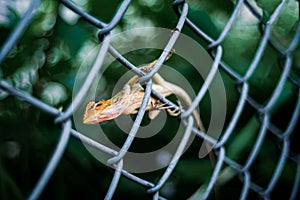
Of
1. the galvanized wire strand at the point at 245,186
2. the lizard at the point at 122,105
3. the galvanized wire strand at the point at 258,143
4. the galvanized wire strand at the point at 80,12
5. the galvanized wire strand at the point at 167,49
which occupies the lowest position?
the galvanized wire strand at the point at 245,186

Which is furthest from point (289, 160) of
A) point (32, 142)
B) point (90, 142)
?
point (90, 142)

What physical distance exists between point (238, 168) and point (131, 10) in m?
0.48

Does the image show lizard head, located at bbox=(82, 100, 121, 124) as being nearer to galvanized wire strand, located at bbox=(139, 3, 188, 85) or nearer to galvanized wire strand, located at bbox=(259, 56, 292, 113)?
galvanized wire strand, located at bbox=(139, 3, 188, 85)

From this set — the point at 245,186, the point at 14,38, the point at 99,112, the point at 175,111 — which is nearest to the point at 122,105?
the point at 99,112

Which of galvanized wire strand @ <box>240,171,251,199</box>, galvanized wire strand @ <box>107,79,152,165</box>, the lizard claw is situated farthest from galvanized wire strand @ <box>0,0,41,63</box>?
galvanized wire strand @ <box>240,171,251,199</box>

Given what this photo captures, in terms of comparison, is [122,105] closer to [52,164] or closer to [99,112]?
[99,112]

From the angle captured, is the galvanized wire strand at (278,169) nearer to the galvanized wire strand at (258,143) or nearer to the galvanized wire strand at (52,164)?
the galvanized wire strand at (258,143)

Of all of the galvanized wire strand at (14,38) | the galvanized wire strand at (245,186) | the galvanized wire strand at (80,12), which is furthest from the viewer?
the galvanized wire strand at (245,186)

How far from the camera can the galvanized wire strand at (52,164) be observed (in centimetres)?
36

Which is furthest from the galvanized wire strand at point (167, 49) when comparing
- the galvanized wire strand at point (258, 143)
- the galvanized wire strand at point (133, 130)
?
the galvanized wire strand at point (258, 143)

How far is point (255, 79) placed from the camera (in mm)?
1229

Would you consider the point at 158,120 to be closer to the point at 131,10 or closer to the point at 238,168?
the point at 238,168

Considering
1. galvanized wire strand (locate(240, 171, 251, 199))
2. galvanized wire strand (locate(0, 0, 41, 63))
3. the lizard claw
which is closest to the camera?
galvanized wire strand (locate(0, 0, 41, 63))

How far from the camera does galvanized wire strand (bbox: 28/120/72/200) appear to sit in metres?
0.36
